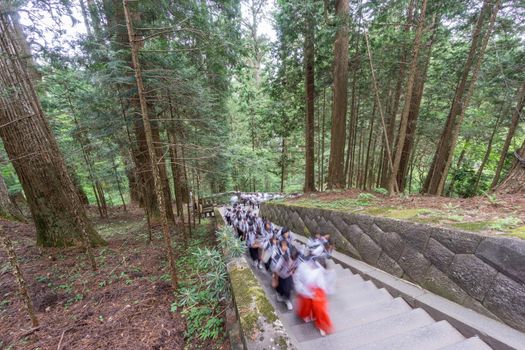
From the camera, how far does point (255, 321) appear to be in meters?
1.76

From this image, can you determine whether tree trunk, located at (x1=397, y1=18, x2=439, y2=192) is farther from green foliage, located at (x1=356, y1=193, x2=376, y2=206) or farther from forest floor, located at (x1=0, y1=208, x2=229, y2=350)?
forest floor, located at (x1=0, y1=208, x2=229, y2=350)

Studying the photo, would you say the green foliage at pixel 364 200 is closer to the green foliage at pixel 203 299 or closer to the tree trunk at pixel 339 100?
the tree trunk at pixel 339 100

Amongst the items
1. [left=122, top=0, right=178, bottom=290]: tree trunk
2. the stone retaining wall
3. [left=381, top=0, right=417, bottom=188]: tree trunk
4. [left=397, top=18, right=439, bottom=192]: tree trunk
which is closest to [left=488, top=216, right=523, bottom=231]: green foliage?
the stone retaining wall

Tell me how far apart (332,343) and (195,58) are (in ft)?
23.5

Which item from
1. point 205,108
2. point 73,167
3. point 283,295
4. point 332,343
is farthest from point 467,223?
point 73,167

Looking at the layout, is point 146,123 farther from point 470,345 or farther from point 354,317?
point 470,345

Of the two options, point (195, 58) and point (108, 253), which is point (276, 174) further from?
point (108, 253)

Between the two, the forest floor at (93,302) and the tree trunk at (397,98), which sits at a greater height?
the tree trunk at (397,98)

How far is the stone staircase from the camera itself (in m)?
1.77

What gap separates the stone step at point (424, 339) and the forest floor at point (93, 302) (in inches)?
62.8

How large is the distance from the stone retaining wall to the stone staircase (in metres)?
0.37

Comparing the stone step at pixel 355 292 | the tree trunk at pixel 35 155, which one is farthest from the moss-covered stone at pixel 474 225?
the tree trunk at pixel 35 155

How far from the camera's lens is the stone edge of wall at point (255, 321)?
1577 mm

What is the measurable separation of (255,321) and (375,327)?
1.19m
